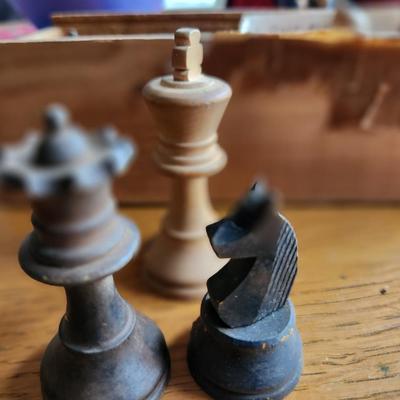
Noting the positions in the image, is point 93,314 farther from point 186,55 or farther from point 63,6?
point 63,6

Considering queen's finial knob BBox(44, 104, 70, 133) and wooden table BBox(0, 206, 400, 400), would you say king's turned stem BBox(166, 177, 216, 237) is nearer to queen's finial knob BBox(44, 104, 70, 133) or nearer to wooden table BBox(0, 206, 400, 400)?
wooden table BBox(0, 206, 400, 400)

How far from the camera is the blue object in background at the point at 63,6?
0.80 m

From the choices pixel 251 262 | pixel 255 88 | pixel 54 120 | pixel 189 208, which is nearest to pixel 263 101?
pixel 255 88

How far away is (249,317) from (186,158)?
188mm

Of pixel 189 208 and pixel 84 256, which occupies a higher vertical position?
pixel 84 256

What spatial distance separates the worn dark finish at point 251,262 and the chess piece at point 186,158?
126mm

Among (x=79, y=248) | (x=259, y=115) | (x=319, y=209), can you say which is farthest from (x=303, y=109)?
(x=79, y=248)

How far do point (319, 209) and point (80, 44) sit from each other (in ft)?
1.41

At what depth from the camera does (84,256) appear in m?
0.33

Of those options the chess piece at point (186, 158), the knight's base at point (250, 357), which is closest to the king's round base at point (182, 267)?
the chess piece at point (186, 158)

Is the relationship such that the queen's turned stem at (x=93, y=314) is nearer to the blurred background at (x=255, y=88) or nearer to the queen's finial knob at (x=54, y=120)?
the queen's finial knob at (x=54, y=120)

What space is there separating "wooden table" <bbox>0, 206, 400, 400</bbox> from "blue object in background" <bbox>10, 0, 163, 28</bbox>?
14.1 inches

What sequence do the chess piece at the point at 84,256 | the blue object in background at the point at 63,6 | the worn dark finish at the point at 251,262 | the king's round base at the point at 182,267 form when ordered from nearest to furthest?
1. the chess piece at the point at 84,256
2. the worn dark finish at the point at 251,262
3. the king's round base at the point at 182,267
4. the blue object in background at the point at 63,6

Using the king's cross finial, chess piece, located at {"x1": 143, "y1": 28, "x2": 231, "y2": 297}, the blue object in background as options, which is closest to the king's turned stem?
chess piece, located at {"x1": 143, "y1": 28, "x2": 231, "y2": 297}
